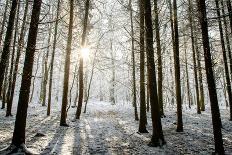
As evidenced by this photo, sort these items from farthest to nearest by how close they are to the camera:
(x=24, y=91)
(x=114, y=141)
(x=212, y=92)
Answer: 1. (x=114, y=141)
2. (x=212, y=92)
3. (x=24, y=91)

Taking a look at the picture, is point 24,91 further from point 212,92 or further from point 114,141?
point 212,92

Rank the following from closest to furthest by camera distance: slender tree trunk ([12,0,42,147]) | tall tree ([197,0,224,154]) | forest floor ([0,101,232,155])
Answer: slender tree trunk ([12,0,42,147]), tall tree ([197,0,224,154]), forest floor ([0,101,232,155])

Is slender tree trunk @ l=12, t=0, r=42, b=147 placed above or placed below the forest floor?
above

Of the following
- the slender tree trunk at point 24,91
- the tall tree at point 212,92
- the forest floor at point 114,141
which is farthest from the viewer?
the forest floor at point 114,141

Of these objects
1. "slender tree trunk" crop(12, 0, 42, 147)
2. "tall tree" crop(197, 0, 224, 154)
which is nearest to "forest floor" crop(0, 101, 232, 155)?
"slender tree trunk" crop(12, 0, 42, 147)

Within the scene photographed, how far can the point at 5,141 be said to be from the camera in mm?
9758

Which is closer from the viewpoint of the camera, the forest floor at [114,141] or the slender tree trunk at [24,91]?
the slender tree trunk at [24,91]

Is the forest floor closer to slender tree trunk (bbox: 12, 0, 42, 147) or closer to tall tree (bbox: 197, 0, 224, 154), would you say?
slender tree trunk (bbox: 12, 0, 42, 147)

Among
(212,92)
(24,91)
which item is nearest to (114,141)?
(24,91)

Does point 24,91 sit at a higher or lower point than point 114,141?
higher

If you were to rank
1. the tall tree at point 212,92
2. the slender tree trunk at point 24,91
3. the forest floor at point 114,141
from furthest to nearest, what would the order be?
1. the forest floor at point 114,141
2. the tall tree at point 212,92
3. the slender tree trunk at point 24,91

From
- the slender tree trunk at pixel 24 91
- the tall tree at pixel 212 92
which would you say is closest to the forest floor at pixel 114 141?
the slender tree trunk at pixel 24 91

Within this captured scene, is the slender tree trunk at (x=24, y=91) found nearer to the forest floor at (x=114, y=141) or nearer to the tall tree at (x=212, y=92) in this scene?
the forest floor at (x=114, y=141)

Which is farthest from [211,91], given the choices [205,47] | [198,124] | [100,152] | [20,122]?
[198,124]
